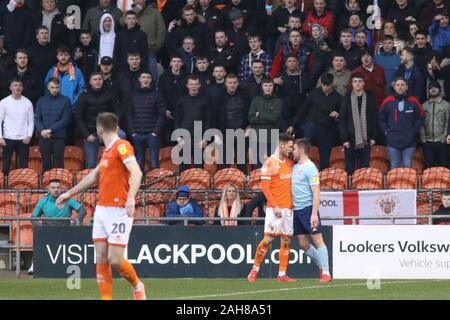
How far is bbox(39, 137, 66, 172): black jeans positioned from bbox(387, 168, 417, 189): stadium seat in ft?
18.5

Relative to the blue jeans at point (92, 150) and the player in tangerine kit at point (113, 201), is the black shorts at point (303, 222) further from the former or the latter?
the blue jeans at point (92, 150)

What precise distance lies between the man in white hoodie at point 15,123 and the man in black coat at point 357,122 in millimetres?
5383

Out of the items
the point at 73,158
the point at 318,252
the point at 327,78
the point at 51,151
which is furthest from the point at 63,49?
the point at 318,252

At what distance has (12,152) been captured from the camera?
21844mm

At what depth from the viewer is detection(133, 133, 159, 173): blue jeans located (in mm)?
21281

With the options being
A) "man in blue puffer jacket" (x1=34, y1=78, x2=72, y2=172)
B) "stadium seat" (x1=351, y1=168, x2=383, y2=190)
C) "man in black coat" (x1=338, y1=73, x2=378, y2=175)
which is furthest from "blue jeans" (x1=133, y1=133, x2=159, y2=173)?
"stadium seat" (x1=351, y1=168, x2=383, y2=190)

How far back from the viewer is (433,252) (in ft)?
57.0

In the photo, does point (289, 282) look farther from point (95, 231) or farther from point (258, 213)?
point (95, 231)

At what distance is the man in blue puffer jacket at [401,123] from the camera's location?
68.1 ft

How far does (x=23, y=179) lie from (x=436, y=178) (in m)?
6.98

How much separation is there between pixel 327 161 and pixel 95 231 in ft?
31.2

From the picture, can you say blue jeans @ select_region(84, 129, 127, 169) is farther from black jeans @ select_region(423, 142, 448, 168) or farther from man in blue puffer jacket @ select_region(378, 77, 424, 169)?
black jeans @ select_region(423, 142, 448, 168)

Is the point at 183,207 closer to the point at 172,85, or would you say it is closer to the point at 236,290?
the point at 172,85

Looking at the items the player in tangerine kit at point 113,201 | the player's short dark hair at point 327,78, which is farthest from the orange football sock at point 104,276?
the player's short dark hair at point 327,78
